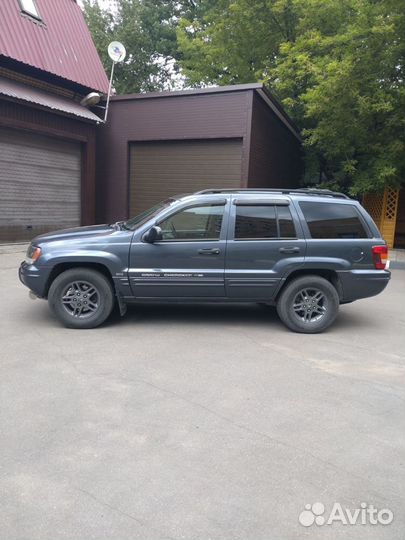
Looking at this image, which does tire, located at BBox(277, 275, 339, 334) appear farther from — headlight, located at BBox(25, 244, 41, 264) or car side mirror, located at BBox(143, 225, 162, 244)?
headlight, located at BBox(25, 244, 41, 264)

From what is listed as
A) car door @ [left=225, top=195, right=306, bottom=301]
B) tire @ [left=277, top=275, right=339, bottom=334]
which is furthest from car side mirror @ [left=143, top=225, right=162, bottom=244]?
tire @ [left=277, top=275, right=339, bottom=334]

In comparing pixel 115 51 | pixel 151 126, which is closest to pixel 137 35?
pixel 115 51

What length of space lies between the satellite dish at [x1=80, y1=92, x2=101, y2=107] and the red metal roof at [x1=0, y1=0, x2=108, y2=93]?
33 cm

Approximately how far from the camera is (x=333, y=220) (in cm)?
584

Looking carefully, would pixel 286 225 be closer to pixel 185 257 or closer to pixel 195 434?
pixel 185 257

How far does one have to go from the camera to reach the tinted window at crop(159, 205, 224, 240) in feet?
18.6

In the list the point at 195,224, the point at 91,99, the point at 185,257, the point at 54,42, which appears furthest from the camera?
the point at 91,99

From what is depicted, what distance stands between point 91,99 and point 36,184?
3.36 m

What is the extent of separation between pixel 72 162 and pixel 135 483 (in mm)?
12818

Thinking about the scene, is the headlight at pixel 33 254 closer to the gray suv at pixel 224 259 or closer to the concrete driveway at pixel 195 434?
the gray suv at pixel 224 259

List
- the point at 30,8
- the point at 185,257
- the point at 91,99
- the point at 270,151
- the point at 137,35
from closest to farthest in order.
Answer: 1. the point at 185,257
2. the point at 30,8
3. the point at 91,99
4. the point at 270,151
5. the point at 137,35

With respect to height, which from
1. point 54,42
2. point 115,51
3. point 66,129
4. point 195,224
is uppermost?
point 115,51

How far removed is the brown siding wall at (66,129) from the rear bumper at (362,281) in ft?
31.9

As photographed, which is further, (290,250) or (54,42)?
(54,42)
